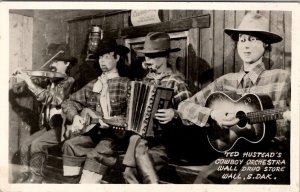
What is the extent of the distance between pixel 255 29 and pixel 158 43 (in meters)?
0.36

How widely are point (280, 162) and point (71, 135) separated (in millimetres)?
787

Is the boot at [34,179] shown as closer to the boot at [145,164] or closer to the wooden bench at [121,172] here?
the wooden bench at [121,172]

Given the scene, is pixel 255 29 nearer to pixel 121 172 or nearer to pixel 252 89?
pixel 252 89

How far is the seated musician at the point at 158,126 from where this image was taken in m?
2.01

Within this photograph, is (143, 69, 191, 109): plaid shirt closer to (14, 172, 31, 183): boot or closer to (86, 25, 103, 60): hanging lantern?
(86, 25, 103, 60): hanging lantern

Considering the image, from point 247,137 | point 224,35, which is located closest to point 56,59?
point 224,35

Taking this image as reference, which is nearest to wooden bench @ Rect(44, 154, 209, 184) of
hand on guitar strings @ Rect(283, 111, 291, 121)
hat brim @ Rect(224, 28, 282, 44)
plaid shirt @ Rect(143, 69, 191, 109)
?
plaid shirt @ Rect(143, 69, 191, 109)

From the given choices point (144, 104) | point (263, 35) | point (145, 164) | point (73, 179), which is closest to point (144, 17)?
point (144, 104)

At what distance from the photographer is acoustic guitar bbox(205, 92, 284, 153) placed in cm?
199

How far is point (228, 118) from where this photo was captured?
2.01 metres

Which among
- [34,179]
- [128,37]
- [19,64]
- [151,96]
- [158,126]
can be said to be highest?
[128,37]

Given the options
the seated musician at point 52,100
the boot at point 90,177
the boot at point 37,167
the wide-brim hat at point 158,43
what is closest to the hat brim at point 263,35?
the wide-brim hat at point 158,43

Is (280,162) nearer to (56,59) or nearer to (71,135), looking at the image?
(71,135)

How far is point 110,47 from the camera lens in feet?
6.70
